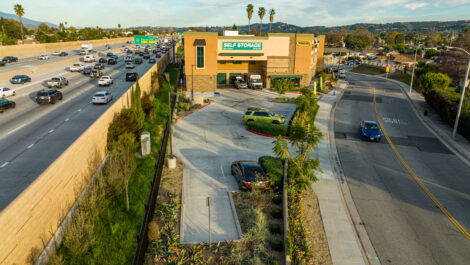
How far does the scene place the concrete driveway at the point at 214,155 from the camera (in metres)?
15.0

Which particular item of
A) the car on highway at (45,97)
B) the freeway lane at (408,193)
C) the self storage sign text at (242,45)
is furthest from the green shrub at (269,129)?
the self storage sign text at (242,45)


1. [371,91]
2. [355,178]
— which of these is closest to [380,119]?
[355,178]

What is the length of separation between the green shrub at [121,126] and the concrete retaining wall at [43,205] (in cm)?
370

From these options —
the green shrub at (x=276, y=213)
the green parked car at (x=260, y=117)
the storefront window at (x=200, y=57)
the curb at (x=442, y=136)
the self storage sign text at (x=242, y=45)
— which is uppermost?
the self storage sign text at (x=242, y=45)

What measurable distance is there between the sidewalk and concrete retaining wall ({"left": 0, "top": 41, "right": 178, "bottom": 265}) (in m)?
11.5

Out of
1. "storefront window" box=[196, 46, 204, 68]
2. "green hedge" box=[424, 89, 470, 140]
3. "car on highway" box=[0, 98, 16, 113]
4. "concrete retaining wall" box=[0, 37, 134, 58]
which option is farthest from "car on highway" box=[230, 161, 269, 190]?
"concrete retaining wall" box=[0, 37, 134, 58]

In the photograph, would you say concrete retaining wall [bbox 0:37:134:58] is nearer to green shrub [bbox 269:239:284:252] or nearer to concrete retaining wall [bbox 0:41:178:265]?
concrete retaining wall [bbox 0:41:178:265]

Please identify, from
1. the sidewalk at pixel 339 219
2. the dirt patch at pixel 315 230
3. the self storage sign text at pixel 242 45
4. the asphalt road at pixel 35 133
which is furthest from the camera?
the self storage sign text at pixel 242 45

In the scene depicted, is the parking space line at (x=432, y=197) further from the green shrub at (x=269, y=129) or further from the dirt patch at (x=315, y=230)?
the green shrub at (x=269, y=129)

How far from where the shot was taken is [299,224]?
575 inches

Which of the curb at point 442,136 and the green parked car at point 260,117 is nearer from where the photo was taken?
the curb at point 442,136

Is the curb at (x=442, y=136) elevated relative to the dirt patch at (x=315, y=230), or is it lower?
elevated

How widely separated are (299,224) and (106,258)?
8.66 m

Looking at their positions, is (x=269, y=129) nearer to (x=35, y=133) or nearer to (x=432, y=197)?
(x=432, y=197)
